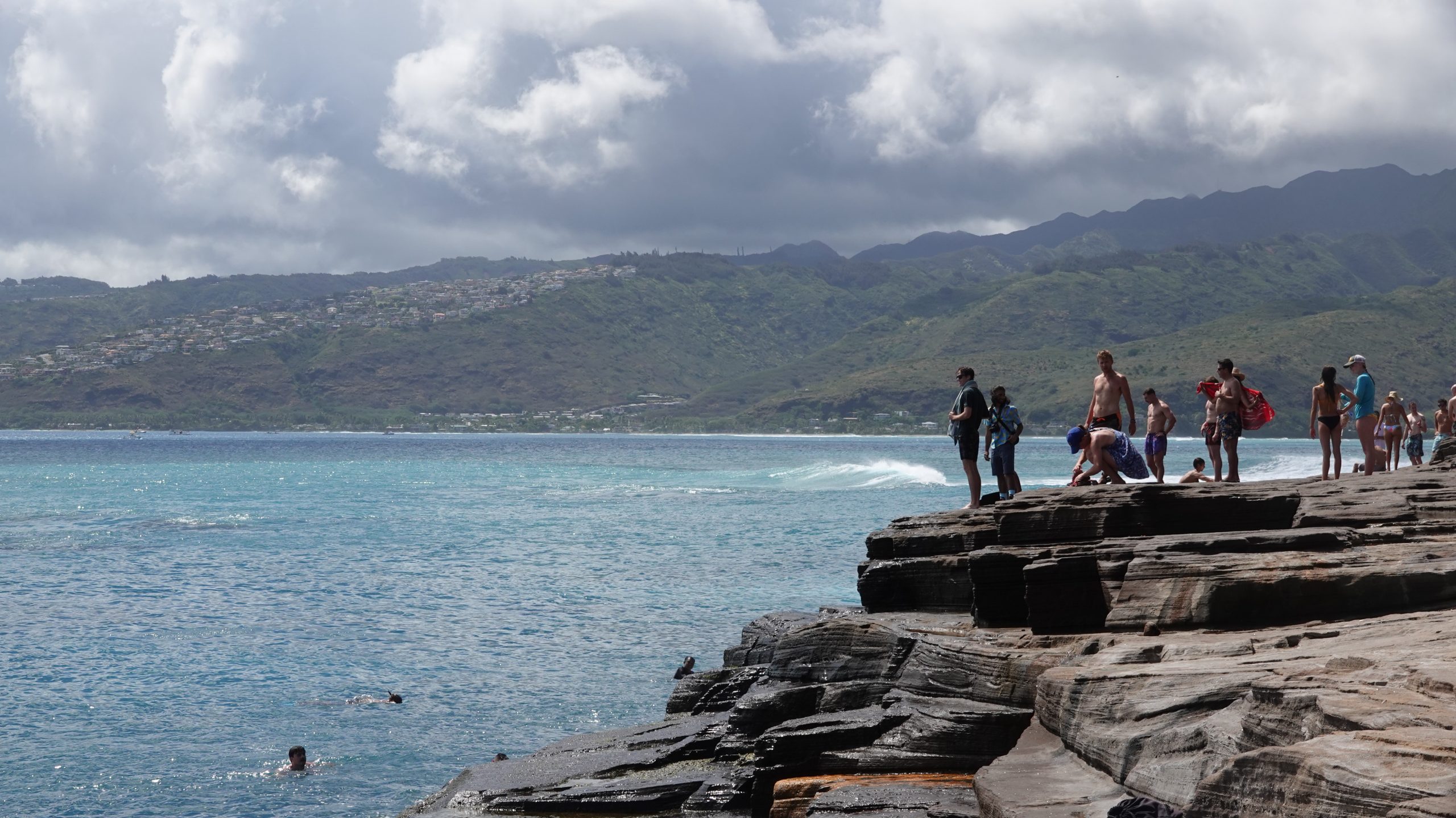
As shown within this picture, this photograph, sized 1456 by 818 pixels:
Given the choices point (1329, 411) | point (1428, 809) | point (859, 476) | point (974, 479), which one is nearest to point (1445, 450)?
point (1329, 411)

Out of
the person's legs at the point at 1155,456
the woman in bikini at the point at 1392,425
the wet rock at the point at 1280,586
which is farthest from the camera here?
the woman in bikini at the point at 1392,425

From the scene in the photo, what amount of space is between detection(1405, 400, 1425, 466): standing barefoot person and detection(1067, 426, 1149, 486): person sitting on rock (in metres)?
14.0

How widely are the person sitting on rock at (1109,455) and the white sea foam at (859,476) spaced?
5523 cm

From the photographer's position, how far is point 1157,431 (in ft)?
64.4

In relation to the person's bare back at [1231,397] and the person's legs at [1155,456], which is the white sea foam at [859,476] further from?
the person's bare back at [1231,397]

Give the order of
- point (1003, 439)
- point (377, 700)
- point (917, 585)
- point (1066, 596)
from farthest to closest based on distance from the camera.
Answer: point (377, 700), point (1003, 439), point (917, 585), point (1066, 596)

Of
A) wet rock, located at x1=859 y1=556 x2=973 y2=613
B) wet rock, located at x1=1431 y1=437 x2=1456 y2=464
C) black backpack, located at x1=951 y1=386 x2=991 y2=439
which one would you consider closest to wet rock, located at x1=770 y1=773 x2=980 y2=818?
wet rock, located at x1=859 y1=556 x2=973 y2=613

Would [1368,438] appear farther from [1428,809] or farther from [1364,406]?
[1428,809]

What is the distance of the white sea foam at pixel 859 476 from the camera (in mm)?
73875

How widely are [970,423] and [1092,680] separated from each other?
8.50 metres

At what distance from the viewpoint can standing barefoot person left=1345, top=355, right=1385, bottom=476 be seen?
18.9 meters

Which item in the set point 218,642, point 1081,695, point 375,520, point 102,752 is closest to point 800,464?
point 375,520

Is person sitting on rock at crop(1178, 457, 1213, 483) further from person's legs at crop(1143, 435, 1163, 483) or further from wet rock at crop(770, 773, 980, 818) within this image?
wet rock at crop(770, 773, 980, 818)

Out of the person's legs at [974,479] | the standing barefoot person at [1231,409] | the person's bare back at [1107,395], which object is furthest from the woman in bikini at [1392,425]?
the person's legs at [974,479]
